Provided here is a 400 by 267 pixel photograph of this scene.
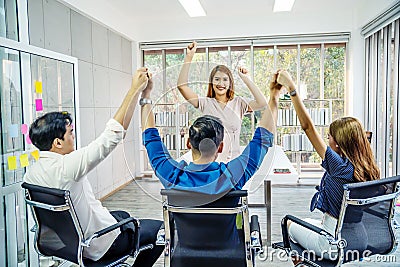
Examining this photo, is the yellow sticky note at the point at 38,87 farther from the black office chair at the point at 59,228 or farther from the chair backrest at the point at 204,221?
the chair backrest at the point at 204,221

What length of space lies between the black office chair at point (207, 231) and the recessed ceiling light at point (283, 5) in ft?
13.1

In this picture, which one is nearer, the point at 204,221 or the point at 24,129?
Answer: the point at 204,221

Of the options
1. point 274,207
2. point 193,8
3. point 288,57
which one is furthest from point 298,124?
point 193,8

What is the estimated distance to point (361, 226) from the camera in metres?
1.63

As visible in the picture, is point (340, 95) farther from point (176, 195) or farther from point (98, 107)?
point (176, 195)

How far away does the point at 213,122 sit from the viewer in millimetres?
1393

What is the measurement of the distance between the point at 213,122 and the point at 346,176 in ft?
2.30

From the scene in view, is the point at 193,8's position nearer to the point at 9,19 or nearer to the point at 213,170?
the point at 9,19

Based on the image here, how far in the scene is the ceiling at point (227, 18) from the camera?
15.9 ft

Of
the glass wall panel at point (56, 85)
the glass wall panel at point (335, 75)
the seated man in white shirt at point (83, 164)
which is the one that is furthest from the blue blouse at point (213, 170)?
the glass wall panel at point (335, 75)

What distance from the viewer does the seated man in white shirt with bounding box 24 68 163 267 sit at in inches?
59.0

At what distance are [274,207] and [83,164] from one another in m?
3.19

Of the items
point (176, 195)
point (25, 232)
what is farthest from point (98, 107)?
→ point (176, 195)

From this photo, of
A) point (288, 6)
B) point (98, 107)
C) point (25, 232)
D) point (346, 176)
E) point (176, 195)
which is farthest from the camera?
point (288, 6)
